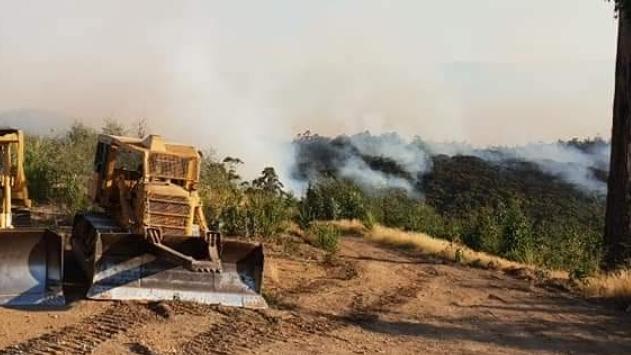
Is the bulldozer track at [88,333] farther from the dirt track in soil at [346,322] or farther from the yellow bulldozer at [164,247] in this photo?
the yellow bulldozer at [164,247]

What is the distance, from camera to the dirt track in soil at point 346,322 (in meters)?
8.49

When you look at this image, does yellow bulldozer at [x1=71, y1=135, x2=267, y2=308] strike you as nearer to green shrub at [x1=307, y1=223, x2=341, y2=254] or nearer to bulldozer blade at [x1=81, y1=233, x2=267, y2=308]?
bulldozer blade at [x1=81, y1=233, x2=267, y2=308]

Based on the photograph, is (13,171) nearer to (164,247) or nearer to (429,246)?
(164,247)

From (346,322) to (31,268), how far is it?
3.71 metres

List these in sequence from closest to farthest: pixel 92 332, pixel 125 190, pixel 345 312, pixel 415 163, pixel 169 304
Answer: pixel 92 332 → pixel 169 304 → pixel 345 312 → pixel 125 190 → pixel 415 163

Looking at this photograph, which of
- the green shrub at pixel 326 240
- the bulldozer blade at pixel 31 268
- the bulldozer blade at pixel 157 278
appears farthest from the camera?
the green shrub at pixel 326 240

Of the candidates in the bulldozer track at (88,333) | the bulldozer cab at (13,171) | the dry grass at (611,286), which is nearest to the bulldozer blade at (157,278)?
the bulldozer track at (88,333)

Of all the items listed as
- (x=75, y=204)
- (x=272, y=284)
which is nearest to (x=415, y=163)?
(x=75, y=204)

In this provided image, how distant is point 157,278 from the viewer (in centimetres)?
1023

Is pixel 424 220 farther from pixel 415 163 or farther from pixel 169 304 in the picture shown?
pixel 415 163

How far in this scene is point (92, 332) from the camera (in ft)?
28.2

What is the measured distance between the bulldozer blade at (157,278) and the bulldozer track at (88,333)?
0.40 m

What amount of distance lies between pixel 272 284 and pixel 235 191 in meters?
7.34

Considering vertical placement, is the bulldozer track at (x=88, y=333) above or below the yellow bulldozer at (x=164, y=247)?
below
